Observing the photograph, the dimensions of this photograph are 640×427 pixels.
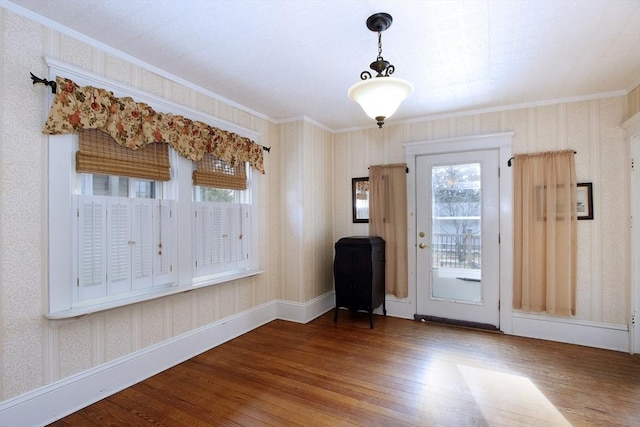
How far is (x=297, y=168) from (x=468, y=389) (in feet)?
9.43

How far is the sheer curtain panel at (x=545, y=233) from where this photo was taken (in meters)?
3.25

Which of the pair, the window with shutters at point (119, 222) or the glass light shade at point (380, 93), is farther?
the window with shutters at point (119, 222)

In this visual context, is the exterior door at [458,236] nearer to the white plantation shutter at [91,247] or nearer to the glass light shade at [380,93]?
the glass light shade at [380,93]

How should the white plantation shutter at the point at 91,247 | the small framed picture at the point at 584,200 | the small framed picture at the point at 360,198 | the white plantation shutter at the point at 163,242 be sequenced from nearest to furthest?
the white plantation shutter at the point at 91,247
the white plantation shutter at the point at 163,242
the small framed picture at the point at 584,200
the small framed picture at the point at 360,198

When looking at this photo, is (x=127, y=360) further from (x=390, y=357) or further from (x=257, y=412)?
(x=390, y=357)

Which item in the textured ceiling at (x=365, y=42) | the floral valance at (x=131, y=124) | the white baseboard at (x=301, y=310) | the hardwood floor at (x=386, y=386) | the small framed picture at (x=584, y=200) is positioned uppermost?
the textured ceiling at (x=365, y=42)

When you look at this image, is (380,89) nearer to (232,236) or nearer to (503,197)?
(232,236)

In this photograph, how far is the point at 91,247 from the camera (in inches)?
86.4

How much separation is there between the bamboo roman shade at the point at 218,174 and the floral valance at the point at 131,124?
0.07 metres

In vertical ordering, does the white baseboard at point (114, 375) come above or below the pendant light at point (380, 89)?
below

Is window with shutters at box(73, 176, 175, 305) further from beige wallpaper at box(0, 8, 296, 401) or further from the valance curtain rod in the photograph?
the valance curtain rod

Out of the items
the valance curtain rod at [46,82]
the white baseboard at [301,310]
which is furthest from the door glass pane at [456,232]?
the valance curtain rod at [46,82]

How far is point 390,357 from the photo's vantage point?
2916 mm

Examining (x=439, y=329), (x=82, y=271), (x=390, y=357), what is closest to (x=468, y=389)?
(x=390, y=357)
